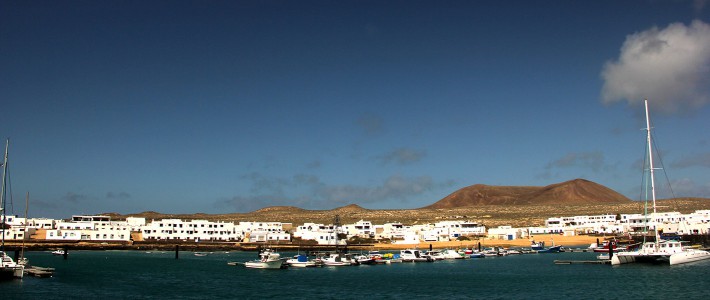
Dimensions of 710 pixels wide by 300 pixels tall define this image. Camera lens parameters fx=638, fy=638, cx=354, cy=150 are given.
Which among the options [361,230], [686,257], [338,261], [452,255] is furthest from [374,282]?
[361,230]

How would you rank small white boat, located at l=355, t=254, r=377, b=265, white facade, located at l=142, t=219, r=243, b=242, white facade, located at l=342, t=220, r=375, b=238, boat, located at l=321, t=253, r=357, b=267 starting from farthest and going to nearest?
white facade, located at l=342, t=220, r=375, b=238, white facade, located at l=142, t=219, r=243, b=242, small white boat, located at l=355, t=254, r=377, b=265, boat, located at l=321, t=253, r=357, b=267

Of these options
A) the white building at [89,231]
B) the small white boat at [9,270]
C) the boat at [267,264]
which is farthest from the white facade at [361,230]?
the small white boat at [9,270]

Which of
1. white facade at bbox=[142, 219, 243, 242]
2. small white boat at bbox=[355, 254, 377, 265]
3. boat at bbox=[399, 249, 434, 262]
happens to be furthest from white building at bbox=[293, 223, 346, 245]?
small white boat at bbox=[355, 254, 377, 265]

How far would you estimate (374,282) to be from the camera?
204 ft

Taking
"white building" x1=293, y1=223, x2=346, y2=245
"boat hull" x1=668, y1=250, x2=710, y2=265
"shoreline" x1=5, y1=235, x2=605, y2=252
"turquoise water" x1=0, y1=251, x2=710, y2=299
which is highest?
"white building" x1=293, y1=223, x2=346, y2=245

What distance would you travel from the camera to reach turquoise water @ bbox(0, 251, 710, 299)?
51.2 m

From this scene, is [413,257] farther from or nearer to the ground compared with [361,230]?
nearer to the ground

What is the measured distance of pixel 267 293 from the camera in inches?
2098

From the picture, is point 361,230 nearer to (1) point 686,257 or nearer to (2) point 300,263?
(2) point 300,263

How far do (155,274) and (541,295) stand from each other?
43310 millimetres

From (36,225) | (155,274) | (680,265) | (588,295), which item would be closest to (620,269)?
(680,265)

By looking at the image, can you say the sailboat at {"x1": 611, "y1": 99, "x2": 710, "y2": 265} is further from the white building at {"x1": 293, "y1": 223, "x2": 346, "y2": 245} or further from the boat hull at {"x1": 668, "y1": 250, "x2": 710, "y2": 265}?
the white building at {"x1": 293, "y1": 223, "x2": 346, "y2": 245}

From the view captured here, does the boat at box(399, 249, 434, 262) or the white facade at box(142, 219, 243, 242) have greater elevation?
the white facade at box(142, 219, 243, 242)

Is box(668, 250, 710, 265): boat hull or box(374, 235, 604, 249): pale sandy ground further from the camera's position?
box(374, 235, 604, 249): pale sandy ground
